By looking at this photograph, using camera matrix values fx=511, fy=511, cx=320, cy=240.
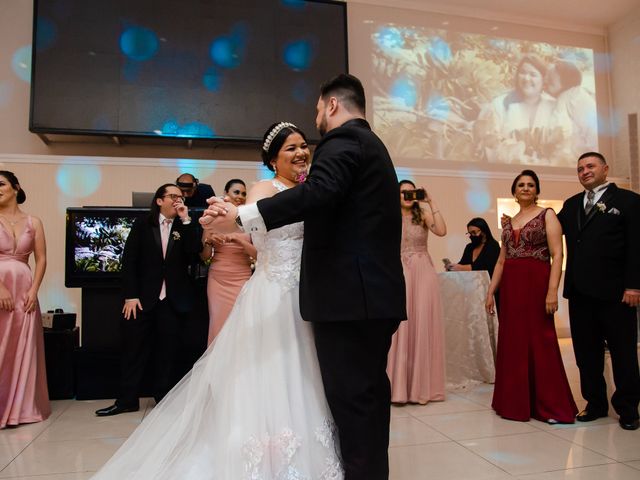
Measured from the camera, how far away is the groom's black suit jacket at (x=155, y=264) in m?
3.78

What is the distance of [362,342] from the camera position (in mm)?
1743

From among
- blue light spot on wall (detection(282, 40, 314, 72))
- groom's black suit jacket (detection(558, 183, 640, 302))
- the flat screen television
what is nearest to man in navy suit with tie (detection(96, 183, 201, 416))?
the flat screen television

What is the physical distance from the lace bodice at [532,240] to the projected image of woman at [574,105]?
Result: 6.35 meters

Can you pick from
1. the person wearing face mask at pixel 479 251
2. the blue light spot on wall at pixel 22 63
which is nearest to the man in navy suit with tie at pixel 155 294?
the person wearing face mask at pixel 479 251

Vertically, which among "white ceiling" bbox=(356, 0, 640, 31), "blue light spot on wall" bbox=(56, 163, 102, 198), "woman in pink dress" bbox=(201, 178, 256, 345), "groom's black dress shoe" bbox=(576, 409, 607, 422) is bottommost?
"groom's black dress shoe" bbox=(576, 409, 607, 422)

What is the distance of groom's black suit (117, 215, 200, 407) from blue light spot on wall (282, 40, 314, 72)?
12.9 feet

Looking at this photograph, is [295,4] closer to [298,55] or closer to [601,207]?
[298,55]

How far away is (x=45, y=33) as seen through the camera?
20.2 ft

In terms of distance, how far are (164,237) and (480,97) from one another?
6.53m

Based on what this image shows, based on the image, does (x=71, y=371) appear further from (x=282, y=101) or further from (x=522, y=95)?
(x=522, y=95)

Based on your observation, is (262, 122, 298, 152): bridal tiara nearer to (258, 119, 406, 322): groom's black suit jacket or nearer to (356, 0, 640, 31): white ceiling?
(258, 119, 406, 322): groom's black suit jacket

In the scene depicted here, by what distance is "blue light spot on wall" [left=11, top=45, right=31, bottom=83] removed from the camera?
261 inches

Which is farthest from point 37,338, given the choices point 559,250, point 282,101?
point 282,101

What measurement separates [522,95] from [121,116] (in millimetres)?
6514
